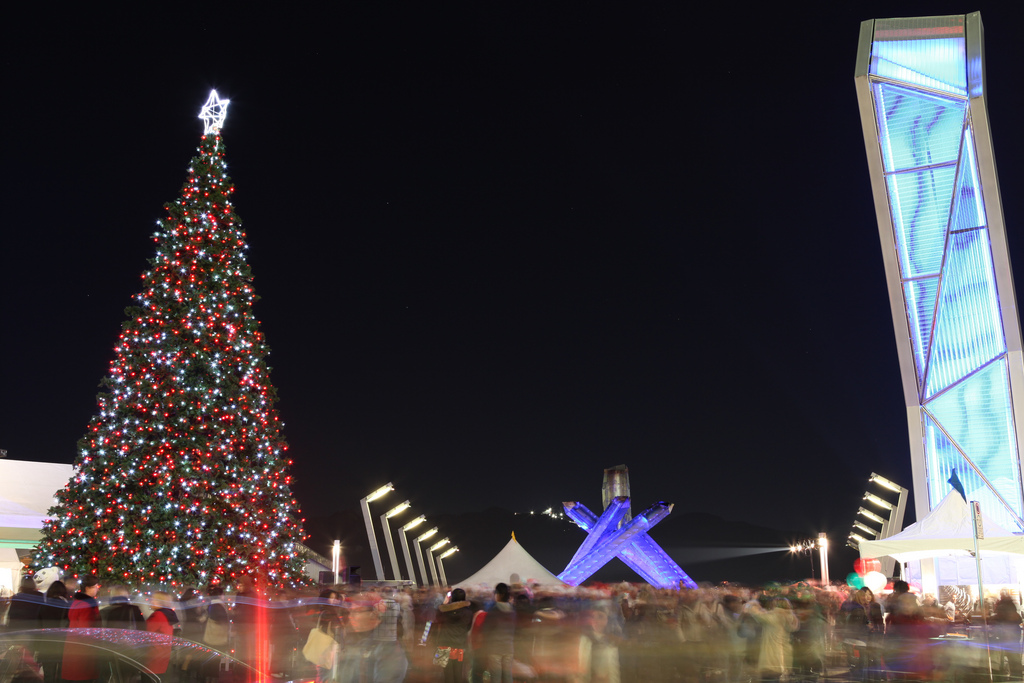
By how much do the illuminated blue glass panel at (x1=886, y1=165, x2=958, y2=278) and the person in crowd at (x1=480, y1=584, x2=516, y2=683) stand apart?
954 inches

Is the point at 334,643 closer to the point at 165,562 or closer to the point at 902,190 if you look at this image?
the point at 165,562

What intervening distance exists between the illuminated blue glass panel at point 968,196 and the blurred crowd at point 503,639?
52.8 ft

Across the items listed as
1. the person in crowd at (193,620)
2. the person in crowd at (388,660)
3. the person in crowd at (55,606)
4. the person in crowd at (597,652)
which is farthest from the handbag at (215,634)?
the person in crowd at (597,652)

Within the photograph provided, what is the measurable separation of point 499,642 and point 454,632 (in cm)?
43

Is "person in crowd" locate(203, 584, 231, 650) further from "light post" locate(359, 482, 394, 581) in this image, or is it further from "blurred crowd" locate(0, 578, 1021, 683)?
"light post" locate(359, 482, 394, 581)

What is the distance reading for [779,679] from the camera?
1073cm

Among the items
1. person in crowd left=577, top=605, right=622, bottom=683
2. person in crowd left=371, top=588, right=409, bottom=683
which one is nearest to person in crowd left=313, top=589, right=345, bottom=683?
person in crowd left=371, top=588, right=409, bottom=683

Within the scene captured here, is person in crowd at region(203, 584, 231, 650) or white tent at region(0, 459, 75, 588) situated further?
white tent at region(0, 459, 75, 588)

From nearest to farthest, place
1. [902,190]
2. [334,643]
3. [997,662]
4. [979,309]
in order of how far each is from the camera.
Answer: [334,643], [997,662], [979,309], [902,190]

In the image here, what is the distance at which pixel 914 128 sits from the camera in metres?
28.4

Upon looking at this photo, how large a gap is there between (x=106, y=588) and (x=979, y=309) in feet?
79.2

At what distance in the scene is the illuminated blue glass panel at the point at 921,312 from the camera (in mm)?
28766

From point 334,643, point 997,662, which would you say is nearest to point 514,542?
point 997,662

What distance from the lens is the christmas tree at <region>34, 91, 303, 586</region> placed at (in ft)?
47.1
